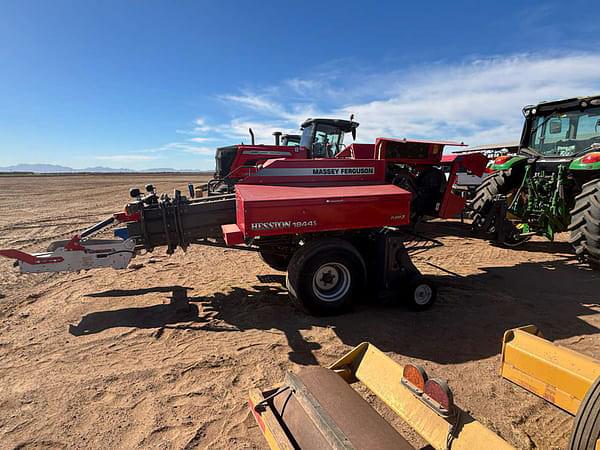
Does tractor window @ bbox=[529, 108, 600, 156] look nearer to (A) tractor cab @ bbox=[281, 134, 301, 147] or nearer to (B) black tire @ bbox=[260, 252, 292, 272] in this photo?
(B) black tire @ bbox=[260, 252, 292, 272]

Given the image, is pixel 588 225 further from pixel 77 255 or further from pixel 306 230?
pixel 77 255

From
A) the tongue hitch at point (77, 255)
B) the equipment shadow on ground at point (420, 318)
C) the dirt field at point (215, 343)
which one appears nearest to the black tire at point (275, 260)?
the dirt field at point (215, 343)

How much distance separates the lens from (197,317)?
4223mm

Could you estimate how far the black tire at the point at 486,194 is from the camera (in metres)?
6.58

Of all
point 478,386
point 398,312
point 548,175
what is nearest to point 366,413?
point 478,386

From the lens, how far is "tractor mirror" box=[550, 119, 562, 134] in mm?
6609

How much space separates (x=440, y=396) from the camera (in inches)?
62.1

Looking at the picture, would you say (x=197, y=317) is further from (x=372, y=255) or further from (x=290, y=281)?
(x=372, y=255)

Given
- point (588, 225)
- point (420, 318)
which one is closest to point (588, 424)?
point (420, 318)

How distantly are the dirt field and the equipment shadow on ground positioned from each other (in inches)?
0.9

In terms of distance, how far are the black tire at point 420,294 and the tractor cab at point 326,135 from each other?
7.30 meters

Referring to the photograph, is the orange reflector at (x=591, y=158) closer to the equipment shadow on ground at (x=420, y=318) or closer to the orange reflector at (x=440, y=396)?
the equipment shadow on ground at (x=420, y=318)

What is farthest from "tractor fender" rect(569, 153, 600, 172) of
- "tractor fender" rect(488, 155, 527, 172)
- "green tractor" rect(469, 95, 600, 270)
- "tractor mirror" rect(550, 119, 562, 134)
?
"tractor mirror" rect(550, 119, 562, 134)

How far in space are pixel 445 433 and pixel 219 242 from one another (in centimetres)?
386
